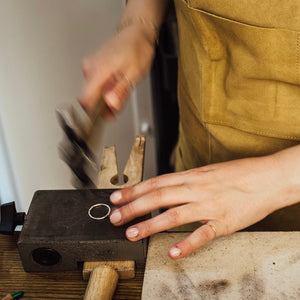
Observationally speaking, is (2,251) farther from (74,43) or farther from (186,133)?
(74,43)

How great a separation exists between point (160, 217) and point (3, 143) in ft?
2.25

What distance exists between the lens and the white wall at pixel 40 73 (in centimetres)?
117

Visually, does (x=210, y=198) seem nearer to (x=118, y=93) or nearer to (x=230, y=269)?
(x=230, y=269)

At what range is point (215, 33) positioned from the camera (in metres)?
0.85

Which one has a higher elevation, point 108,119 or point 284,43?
point 284,43

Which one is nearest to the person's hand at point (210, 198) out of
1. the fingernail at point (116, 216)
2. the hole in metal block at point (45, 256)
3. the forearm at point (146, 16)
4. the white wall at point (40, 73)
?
the fingernail at point (116, 216)

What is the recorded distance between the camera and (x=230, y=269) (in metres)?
0.65

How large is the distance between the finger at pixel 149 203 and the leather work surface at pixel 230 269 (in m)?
0.06

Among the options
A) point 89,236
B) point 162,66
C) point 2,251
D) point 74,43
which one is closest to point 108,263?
point 89,236

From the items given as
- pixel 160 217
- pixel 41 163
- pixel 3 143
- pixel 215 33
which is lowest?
pixel 41 163

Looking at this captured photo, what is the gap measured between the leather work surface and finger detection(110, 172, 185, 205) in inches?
3.4

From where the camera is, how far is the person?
711 millimetres

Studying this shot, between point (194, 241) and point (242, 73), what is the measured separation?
1.21 ft

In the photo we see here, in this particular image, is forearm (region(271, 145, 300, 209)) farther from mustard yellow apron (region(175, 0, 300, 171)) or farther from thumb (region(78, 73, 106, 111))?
thumb (region(78, 73, 106, 111))
